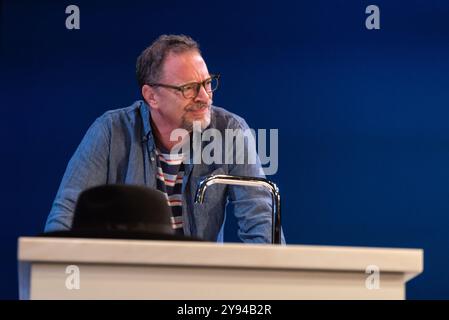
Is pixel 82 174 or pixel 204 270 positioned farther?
pixel 82 174

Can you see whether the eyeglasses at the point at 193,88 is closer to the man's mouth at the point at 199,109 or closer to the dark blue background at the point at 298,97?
the man's mouth at the point at 199,109

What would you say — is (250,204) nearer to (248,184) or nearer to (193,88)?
(193,88)

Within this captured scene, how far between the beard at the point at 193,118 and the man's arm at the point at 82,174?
0.23 m

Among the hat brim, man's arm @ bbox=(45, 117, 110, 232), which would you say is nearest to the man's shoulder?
man's arm @ bbox=(45, 117, 110, 232)

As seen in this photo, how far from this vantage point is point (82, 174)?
245 centimetres

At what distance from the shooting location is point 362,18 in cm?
315

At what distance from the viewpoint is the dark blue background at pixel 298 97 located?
3146mm

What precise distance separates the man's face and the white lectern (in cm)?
146

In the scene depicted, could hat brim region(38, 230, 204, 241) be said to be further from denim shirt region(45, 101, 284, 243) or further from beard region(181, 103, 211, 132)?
beard region(181, 103, 211, 132)

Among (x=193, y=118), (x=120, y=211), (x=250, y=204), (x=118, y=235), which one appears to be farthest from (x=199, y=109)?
(x=118, y=235)

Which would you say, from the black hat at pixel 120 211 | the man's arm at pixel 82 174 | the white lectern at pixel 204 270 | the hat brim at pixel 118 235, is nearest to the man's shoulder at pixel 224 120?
the man's arm at pixel 82 174

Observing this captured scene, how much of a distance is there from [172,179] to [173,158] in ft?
0.21
